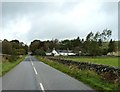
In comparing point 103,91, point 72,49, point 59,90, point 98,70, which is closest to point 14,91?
point 59,90

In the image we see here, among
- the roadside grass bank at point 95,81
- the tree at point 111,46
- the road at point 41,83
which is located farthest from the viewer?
the tree at point 111,46

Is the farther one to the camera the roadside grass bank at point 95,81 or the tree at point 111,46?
the tree at point 111,46

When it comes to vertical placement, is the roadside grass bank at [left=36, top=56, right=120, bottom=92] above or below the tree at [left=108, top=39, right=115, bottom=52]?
below

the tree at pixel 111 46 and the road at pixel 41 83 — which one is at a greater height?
the tree at pixel 111 46

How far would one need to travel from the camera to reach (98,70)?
24375 millimetres

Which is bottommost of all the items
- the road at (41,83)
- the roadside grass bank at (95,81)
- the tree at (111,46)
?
the road at (41,83)

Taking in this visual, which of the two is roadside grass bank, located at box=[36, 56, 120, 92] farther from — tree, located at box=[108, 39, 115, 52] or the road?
tree, located at box=[108, 39, 115, 52]

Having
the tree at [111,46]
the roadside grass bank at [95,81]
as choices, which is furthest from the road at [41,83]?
the tree at [111,46]

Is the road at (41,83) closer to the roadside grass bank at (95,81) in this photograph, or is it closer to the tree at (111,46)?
the roadside grass bank at (95,81)

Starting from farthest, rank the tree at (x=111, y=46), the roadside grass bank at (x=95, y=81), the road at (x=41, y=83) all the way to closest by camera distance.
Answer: the tree at (x=111, y=46)
the road at (x=41, y=83)
the roadside grass bank at (x=95, y=81)

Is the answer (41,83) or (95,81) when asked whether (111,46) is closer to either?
(95,81)

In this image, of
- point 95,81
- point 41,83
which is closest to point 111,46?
point 95,81

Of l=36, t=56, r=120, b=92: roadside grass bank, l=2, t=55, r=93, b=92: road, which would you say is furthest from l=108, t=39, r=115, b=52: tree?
l=2, t=55, r=93, b=92: road

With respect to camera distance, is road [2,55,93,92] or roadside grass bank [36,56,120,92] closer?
roadside grass bank [36,56,120,92]
